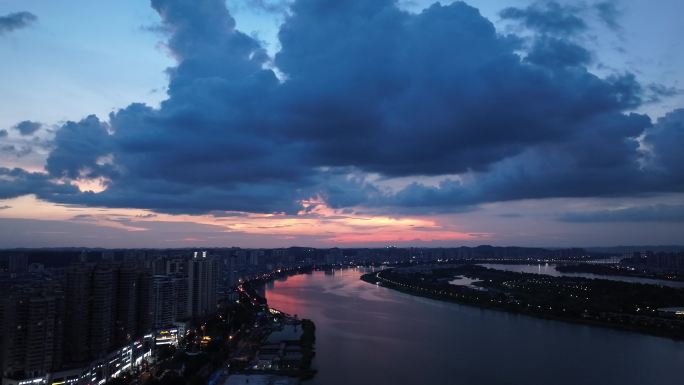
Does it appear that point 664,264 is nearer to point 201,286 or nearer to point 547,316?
point 547,316

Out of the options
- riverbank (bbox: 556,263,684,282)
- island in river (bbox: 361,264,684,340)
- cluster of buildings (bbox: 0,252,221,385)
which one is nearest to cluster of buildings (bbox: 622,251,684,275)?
riverbank (bbox: 556,263,684,282)

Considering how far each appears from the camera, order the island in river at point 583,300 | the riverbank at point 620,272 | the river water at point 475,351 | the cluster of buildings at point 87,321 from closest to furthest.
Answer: the cluster of buildings at point 87,321 < the river water at point 475,351 < the island in river at point 583,300 < the riverbank at point 620,272

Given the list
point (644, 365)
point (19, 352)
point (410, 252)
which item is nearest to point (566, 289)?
point (644, 365)

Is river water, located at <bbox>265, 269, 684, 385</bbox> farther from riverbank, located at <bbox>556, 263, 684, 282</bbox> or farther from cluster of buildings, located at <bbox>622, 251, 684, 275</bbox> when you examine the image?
cluster of buildings, located at <bbox>622, 251, 684, 275</bbox>

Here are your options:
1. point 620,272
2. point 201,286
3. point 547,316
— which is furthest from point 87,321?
point 620,272

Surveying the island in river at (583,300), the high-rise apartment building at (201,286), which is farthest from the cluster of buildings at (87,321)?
the island in river at (583,300)

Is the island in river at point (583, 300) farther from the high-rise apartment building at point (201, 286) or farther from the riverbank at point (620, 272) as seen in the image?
the riverbank at point (620, 272)
